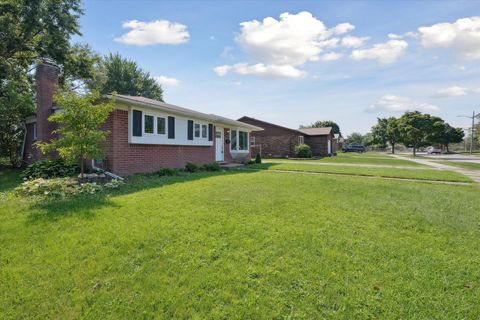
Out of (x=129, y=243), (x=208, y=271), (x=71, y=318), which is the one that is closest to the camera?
(x=71, y=318)

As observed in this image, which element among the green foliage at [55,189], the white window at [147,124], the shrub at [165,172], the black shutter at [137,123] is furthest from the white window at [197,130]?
the green foliage at [55,189]

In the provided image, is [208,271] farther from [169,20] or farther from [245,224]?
[169,20]

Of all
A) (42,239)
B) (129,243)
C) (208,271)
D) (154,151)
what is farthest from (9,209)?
(154,151)

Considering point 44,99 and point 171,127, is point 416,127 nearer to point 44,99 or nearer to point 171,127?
point 171,127

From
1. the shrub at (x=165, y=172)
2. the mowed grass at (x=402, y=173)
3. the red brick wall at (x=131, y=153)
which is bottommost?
the mowed grass at (x=402, y=173)

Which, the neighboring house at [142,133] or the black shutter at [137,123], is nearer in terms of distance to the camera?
the neighboring house at [142,133]

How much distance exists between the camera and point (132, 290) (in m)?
3.02

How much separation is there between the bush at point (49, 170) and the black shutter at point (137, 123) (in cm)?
258

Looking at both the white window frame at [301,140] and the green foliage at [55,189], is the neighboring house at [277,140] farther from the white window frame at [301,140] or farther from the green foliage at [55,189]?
the green foliage at [55,189]

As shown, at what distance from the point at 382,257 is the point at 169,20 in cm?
1264

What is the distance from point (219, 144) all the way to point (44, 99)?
924 cm

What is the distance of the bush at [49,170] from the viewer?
9.38 m

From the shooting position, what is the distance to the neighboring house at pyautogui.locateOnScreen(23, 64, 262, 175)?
996 centimetres

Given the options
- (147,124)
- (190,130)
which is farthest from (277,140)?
(147,124)
